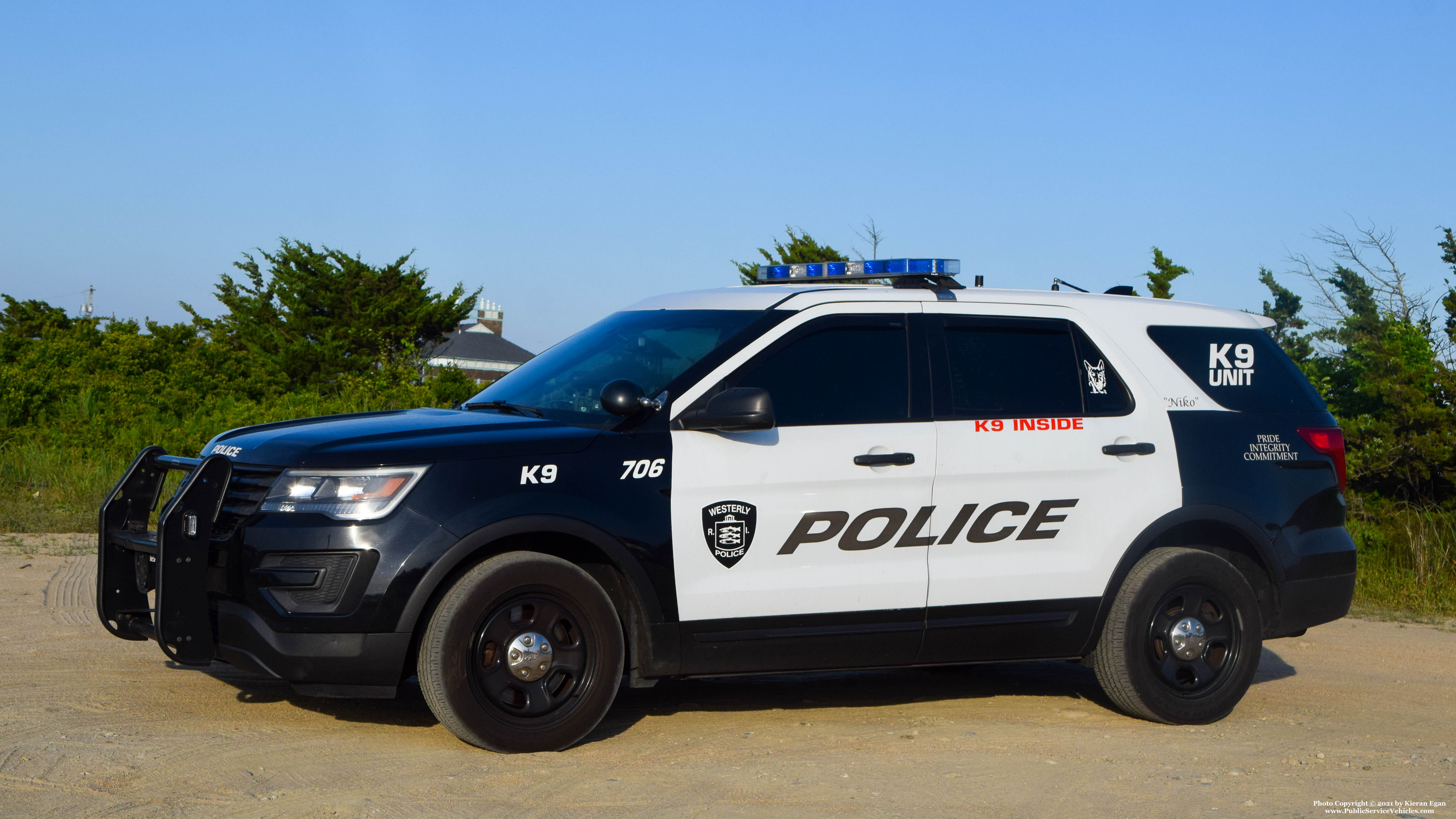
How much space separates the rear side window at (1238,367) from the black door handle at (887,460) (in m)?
1.51

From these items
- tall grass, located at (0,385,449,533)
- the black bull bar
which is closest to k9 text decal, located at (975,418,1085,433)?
the black bull bar

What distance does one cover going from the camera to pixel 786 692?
22.2 feet

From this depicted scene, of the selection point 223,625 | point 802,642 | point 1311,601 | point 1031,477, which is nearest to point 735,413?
point 802,642

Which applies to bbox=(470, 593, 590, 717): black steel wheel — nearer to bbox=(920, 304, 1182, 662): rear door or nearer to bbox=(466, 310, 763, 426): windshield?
bbox=(466, 310, 763, 426): windshield

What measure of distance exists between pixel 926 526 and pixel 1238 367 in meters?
1.94

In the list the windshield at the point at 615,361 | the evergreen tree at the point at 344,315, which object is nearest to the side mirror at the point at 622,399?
the windshield at the point at 615,361

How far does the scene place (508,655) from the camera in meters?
5.12

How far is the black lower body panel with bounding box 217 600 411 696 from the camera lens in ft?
16.2

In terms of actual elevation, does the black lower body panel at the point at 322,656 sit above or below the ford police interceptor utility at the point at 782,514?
below

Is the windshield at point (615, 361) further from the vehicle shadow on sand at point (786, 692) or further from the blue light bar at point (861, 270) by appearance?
the vehicle shadow on sand at point (786, 692)

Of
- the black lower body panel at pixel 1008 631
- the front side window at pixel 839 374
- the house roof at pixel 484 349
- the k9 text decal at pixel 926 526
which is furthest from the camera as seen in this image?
the house roof at pixel 484 349

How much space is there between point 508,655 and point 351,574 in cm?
66

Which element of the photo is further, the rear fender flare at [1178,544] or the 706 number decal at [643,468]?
the rear fender flare at [1178,544]

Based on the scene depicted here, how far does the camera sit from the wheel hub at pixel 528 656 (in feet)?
16.8
